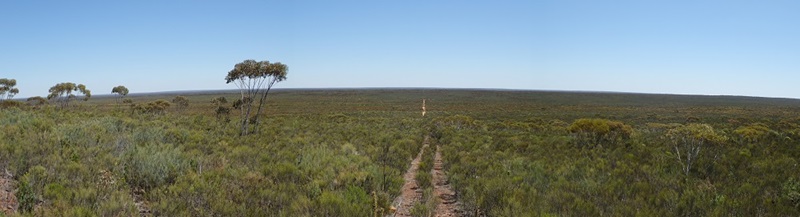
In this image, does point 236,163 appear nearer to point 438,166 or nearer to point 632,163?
point 438,166

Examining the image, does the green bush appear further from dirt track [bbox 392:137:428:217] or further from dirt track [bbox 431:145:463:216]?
dirt track [bbox 431:145:463:216]

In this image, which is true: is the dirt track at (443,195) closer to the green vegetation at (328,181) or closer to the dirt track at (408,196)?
the green vegetation at (328,181)

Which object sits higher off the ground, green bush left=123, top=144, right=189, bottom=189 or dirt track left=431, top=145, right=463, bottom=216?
green bush left=123, top=144, right=189, bottom=189

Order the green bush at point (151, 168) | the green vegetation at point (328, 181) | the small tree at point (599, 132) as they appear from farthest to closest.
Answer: the small tree at point (599, 132) → the green bush at point (151, 168) → the green vegetation at point (328, 181)

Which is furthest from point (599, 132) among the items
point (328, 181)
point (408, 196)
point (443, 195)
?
point (328, 181)

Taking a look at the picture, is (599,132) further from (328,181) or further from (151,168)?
(151,168)

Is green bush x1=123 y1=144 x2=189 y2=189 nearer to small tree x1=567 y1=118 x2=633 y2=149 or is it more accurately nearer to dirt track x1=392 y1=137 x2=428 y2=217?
dirt track x1=392 y1=137 x2=428 y2=217

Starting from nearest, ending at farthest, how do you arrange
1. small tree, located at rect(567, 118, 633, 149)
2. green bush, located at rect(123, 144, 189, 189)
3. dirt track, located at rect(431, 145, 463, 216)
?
green bush, located at rect(123, 144, 189, 189) → dirt track, located at rect(431, 145, 463, 216) → small tree, located at rect(567, 118, 633, 149)

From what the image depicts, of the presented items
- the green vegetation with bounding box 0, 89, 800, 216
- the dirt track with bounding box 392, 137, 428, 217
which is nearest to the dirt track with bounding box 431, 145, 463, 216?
the green vegetation with bounding box 0, 89, 800, 216

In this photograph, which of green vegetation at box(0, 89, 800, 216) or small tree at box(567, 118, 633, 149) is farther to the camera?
small tree at box(567, 118, 633, 149)

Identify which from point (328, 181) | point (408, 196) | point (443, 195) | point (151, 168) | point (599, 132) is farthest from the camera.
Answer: point (599, 132)

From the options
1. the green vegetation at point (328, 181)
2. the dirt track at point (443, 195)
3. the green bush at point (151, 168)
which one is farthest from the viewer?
the dirt track at point (443, 195)

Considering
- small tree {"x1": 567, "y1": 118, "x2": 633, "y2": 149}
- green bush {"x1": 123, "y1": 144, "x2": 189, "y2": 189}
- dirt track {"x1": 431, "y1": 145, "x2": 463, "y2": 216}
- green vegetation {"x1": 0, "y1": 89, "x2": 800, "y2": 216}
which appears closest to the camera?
green vegetation {"x1": 0, "y1": 89, "x2": 800, "y2": 216}

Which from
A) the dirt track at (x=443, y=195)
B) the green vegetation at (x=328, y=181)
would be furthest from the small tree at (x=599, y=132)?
the dirt track at (x=443, y=195)
